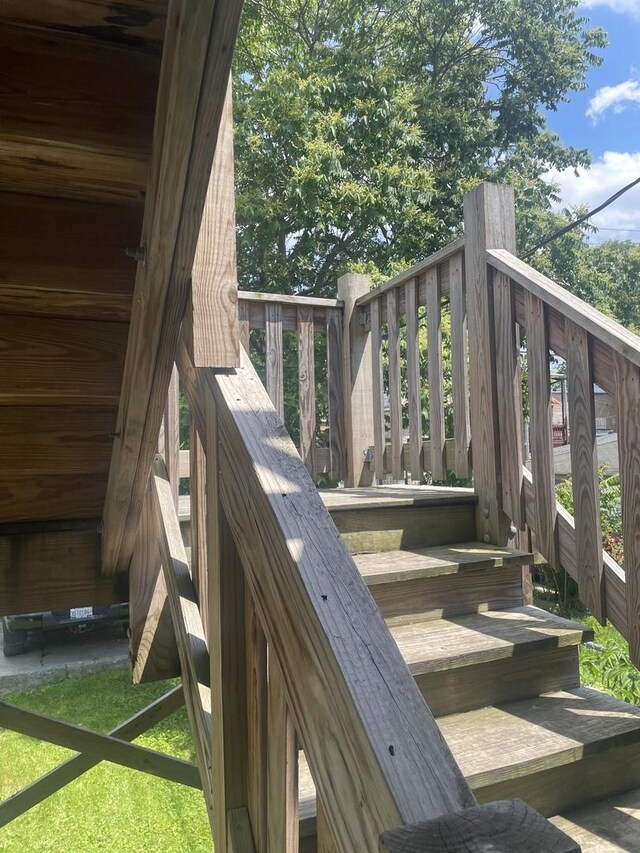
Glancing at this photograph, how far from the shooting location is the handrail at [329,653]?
0.60m

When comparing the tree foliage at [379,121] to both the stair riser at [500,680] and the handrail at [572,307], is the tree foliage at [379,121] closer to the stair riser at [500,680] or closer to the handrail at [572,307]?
the handrail at [572,307]

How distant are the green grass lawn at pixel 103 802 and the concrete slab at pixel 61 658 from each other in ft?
1.96

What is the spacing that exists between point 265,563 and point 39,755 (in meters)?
4.30

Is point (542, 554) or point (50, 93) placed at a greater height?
point (50, 93)

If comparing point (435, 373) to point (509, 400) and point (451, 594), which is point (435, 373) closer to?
point (509, 400)

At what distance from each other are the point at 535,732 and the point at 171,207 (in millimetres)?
1558

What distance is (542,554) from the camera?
2156 millimetres

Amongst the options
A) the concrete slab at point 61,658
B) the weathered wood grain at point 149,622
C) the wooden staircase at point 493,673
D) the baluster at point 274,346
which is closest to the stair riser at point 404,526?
the wooden staircase at point 493,673

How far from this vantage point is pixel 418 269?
2.77m

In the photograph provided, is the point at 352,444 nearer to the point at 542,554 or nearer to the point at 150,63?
the point at 542,554

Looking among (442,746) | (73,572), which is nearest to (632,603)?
(442,746)

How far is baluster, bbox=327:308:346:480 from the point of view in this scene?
344 centimetres

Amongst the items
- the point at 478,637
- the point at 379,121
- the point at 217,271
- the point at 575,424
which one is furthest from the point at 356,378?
the point at 379,121

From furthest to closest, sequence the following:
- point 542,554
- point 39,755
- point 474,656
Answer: point 39,755 < point 542,554 < point 474,656
